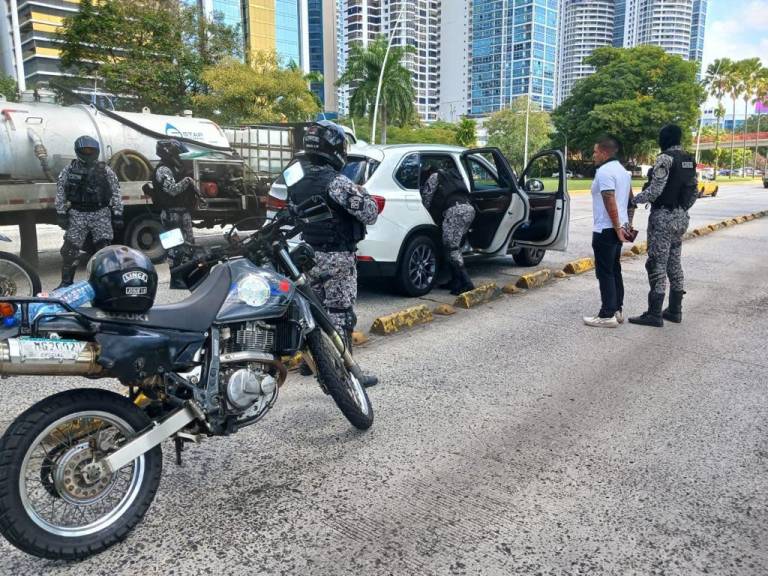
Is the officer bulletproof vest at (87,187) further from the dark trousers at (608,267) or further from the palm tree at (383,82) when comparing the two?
the palm tree at (383,82)

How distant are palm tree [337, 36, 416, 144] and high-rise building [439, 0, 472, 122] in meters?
58.1

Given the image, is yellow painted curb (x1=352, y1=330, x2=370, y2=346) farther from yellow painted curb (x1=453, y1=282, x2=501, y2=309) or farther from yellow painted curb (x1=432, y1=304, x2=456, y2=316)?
yellow painted curb (x1=453, y1=282, x2=501, y2=309)

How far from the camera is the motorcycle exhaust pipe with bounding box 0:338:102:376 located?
2254mm

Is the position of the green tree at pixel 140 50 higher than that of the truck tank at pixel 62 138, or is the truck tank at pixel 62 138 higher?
the green tree at pixel 140 50

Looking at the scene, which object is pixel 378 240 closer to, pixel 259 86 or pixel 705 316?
pixel 705 316

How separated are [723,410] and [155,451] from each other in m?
3.62

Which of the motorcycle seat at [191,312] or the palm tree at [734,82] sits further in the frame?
the palm tree at [734,82]

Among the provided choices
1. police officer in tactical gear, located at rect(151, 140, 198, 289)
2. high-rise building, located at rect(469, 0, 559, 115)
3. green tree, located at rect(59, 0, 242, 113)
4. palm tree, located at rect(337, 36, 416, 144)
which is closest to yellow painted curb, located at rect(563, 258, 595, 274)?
police officer in tactical gear, located at rect(151, 140, 198, 289)

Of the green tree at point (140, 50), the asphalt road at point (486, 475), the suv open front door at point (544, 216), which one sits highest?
the green tree at point (140, 50)

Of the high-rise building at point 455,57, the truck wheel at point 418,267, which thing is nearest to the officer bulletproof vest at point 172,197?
the truck wheel at point 418,267

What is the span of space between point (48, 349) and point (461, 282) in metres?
5.63

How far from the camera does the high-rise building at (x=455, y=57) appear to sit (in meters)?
108

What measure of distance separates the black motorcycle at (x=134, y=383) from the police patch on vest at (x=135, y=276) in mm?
162

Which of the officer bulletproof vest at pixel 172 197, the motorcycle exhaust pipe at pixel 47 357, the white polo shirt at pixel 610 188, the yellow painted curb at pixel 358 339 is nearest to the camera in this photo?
the motorcycle exhaust pipe at pixel 47 357
